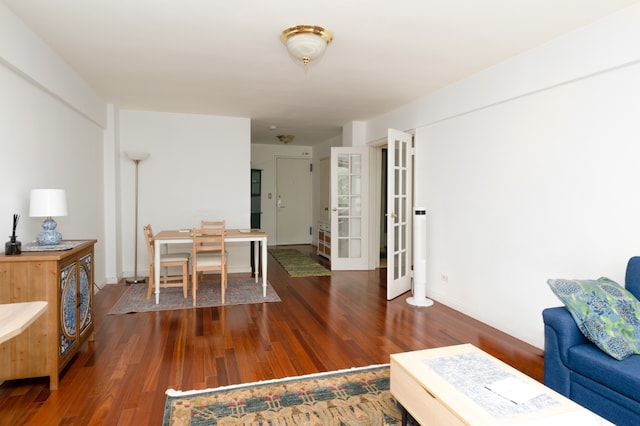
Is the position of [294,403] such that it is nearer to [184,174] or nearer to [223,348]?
[223,348]

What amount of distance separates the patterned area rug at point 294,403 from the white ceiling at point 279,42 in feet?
7.77

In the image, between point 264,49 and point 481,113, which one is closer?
point 264,49

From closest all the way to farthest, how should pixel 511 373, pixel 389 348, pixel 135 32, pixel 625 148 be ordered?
pixel 511 373
pixel 625 148
pixel 135 32
pixel 389 348

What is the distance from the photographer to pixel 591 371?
70.2 inches

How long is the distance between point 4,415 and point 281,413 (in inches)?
58.7

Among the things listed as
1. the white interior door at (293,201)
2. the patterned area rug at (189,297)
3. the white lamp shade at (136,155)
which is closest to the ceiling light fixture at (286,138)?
the white interior door at (293,201)

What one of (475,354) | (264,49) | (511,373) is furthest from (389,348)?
(264,49)

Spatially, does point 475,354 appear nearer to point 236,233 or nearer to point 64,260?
point 64,260

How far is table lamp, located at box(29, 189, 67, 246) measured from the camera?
2480mm

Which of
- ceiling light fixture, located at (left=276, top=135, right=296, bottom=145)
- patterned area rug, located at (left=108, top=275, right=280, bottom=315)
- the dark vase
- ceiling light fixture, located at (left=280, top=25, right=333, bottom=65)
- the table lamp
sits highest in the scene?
ceiling light fixture, located at (left=276, top=135, right=296, bottom=145)

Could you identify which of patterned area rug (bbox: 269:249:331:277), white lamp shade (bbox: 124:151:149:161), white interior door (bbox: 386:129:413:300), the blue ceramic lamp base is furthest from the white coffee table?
white lamp shade (bbox: 124:151:149:161)

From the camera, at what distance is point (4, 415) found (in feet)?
6.31

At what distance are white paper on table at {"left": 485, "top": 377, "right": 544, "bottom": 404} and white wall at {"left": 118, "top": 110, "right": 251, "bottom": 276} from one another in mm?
4442

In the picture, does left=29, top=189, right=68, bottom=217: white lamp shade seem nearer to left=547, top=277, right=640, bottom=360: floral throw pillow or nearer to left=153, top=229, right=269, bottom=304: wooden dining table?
left=153, top=229, right=269, bottom=304: wooden dining table
